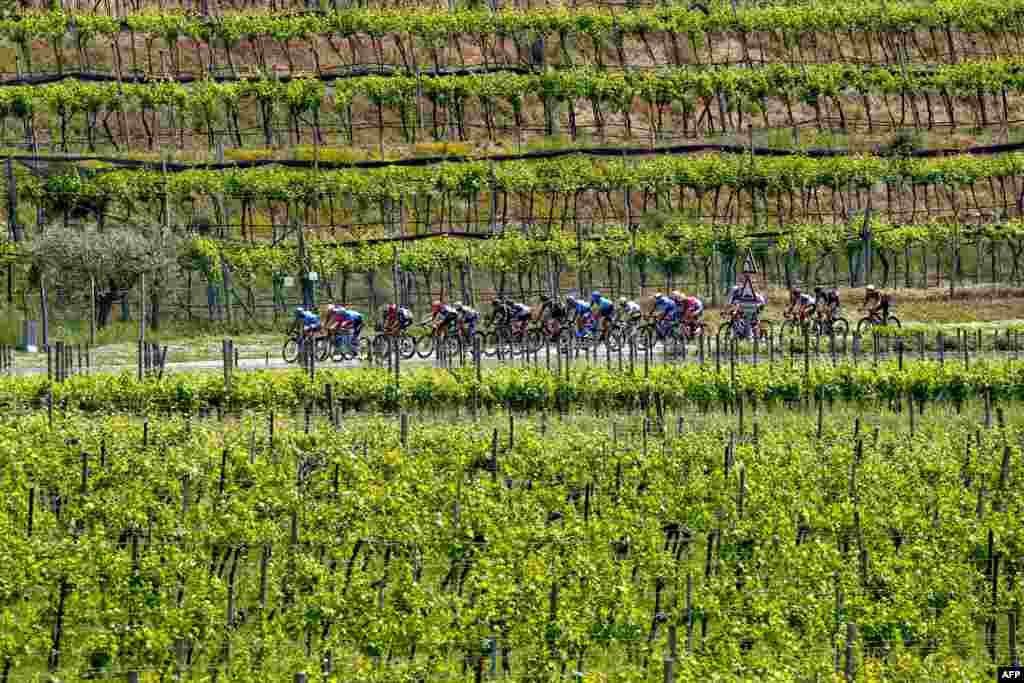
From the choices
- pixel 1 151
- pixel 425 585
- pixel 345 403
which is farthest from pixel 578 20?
pixel 425 585

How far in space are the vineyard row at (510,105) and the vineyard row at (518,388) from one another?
27.9 metres

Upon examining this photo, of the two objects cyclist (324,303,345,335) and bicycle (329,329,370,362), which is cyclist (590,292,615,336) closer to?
bicycle (329,329,370,362)

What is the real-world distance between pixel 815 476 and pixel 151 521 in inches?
400

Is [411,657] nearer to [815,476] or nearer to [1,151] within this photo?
[815,476]

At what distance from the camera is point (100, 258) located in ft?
171

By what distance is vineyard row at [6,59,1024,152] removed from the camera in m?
63.5

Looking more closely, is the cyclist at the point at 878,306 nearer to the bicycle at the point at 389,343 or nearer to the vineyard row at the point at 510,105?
the bicycle at the point at 389,343

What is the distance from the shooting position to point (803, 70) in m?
71.8

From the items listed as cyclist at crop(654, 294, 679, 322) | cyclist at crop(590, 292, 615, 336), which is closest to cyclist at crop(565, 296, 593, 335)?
cyclist at crop(590, 292, 615, 336)

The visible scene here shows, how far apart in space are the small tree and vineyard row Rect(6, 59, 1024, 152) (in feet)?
33.6

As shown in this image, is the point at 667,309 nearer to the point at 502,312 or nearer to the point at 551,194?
the point at 502,312

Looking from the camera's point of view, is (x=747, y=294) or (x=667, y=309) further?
(x=747, y=294)

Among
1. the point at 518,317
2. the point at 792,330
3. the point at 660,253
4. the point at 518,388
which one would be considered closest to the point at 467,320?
the point at 518,317

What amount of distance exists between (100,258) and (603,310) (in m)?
16.0
